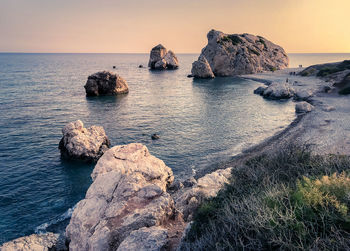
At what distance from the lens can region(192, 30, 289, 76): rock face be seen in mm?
98387

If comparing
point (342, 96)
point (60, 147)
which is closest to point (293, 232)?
point (60, 147)

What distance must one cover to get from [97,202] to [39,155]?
1670 cm

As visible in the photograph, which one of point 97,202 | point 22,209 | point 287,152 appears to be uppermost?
point 287,152

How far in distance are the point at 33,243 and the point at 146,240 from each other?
9174 mm

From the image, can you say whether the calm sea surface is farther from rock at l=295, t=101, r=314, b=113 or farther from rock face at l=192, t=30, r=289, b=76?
rock face at l=192, t=30, r=289, b=76

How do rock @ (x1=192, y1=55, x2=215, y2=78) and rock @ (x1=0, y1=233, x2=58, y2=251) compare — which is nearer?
rock @ (x1=0, y1=233, x2=58, y2=251)

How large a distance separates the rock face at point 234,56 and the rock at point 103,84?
41.7 metres

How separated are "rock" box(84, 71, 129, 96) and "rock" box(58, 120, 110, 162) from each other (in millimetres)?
33888

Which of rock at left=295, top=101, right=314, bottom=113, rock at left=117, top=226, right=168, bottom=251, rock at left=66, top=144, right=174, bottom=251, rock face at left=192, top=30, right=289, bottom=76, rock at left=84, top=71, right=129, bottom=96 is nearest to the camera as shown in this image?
rock at left=117, top=226, right=168, bottom=251

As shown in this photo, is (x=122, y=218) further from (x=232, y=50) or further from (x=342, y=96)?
(x=232, y=50)

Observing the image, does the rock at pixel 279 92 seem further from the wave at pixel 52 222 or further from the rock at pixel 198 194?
the wave at pixel 52 222

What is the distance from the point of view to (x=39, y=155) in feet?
80.9

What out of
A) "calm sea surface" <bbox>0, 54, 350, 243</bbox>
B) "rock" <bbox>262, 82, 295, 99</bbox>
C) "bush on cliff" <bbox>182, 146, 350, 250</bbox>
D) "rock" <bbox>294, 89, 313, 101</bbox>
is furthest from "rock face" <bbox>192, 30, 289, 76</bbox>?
"bush on cliff" <bbox>182, 146, 350, 250</bbox>

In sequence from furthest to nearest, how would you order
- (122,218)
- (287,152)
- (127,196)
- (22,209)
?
(22,209) → (287,152) → (127,196) → (122,218)
